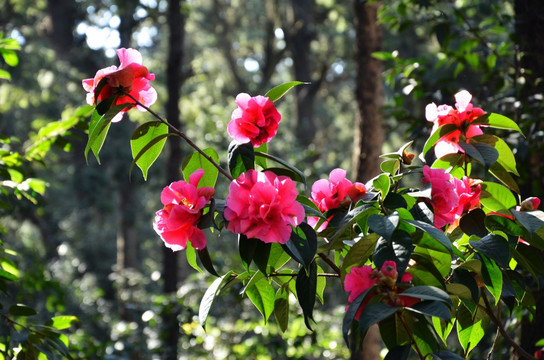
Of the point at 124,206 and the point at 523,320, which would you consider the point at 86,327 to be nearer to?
the point at 124,206

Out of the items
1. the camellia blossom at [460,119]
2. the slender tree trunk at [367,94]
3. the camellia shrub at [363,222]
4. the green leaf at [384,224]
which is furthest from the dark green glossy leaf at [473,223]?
the slender tree trunk at [367,94]

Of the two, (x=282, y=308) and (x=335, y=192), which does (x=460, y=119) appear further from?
(x=282, y=308)

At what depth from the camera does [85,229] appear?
13.6 meters

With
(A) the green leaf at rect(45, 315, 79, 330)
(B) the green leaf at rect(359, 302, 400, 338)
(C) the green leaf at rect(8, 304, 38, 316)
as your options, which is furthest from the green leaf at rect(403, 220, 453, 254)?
(A) the green leaf at rect(45, 315, 79, 330)

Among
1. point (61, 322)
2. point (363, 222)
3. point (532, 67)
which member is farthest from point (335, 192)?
point (532, 67)

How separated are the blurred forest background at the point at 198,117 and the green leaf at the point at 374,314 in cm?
108

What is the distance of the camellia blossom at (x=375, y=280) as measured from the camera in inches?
37.9

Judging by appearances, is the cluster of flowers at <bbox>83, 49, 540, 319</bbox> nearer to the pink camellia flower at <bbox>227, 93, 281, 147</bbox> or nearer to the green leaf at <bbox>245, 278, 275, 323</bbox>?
the pink camellia flower at <bbox>227, 93, 281, 147</bbox>

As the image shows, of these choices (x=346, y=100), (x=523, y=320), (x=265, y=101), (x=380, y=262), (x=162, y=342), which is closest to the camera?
(x=380, y=262)

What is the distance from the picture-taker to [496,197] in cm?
126

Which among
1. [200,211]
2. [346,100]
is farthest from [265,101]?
[346,100]

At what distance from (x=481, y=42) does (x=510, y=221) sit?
1695 millimetres

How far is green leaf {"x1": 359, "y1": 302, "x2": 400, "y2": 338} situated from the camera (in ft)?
2.83

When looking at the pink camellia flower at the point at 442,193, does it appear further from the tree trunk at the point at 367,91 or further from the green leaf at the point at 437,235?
the tree trunk at the point at 367,91
